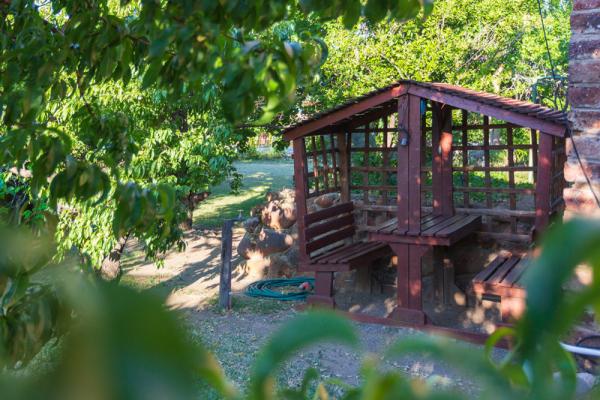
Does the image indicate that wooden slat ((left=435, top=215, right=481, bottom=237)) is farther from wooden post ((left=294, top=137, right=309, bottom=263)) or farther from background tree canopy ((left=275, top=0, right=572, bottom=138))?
background tree canopy ((left=275, top=0, right=572, bottom=138))

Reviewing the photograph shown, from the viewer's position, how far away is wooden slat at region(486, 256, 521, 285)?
6352 millimetres

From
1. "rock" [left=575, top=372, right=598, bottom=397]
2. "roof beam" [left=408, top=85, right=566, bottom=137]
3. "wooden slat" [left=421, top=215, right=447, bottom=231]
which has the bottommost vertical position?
"wooden slat" [left=421, top=215, right=447, bottom=231]

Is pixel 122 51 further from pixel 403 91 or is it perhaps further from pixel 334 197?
pixel 334 197

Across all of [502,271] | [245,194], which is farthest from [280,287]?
[245,194]

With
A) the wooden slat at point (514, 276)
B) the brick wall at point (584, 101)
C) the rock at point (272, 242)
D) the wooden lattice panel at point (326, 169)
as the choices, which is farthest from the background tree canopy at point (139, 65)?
the rock at point (272, 242)

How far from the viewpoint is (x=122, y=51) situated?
228 cm

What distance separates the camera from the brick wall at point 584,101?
13.2ft

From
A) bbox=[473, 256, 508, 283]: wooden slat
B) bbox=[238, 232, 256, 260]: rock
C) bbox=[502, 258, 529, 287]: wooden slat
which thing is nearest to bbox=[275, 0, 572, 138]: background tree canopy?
bbox=[238, 232, 256, 260]: rock

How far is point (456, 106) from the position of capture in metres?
7.04

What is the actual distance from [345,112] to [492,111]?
5.67 ft

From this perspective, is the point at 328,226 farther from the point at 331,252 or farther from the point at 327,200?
the point at 327,200

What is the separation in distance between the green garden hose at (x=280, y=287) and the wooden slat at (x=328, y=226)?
0.95 metres

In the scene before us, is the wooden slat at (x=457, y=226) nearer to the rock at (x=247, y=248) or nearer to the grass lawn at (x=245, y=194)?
the rock at (x=247, y=248)

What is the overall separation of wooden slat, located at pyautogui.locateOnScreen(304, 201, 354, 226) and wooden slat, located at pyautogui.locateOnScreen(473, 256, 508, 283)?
6.99ft
